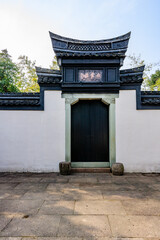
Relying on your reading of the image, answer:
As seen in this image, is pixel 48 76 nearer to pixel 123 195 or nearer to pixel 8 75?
pixel 123 195

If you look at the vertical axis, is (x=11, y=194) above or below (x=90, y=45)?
below

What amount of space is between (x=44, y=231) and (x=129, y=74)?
19.3 ft

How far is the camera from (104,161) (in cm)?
580

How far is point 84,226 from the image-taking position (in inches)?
94.2

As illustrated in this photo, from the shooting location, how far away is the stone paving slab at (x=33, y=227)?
2.23 meters

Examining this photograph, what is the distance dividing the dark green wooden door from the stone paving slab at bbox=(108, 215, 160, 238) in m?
3.20

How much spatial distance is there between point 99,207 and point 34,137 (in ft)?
12.2

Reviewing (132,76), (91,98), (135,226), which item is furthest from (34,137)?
(132,76)

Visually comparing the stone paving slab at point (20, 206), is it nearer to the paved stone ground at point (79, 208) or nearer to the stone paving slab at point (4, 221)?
the paved stone ground at point (79, 208)

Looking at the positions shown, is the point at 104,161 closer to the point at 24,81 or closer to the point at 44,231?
the point at 44,231

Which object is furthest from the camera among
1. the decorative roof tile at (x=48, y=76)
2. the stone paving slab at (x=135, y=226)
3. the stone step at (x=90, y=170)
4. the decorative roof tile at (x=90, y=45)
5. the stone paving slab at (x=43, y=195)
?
the decorative roof tile at (x=90, y=45)

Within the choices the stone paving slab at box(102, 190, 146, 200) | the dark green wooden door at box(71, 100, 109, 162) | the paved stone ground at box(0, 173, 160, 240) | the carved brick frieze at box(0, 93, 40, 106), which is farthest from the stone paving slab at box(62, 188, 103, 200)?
the carved brick frieze at box(0, 93, 40, 106)

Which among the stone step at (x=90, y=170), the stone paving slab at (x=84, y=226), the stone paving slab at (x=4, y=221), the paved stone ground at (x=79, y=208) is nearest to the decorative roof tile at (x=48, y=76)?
the stone step at (x=90, y=170)

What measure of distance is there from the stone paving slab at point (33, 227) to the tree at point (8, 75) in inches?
717
